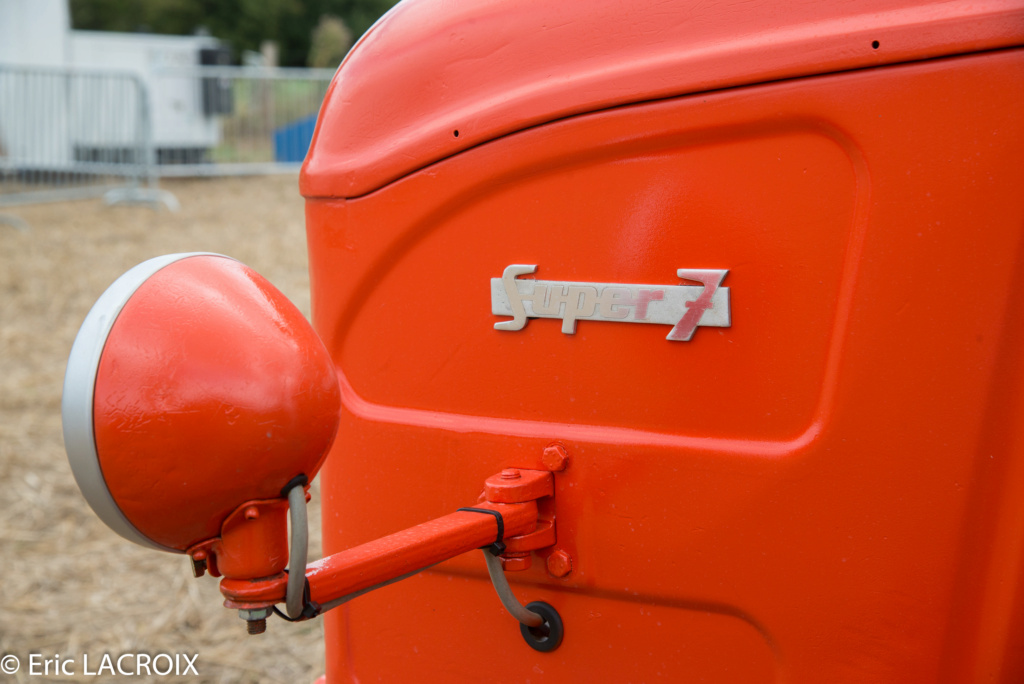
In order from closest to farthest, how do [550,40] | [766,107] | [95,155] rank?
[766,107] < [550,40] < [95,155]

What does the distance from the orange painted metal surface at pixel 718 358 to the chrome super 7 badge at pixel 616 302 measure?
0.05ft

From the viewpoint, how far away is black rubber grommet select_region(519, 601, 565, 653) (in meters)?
1.16

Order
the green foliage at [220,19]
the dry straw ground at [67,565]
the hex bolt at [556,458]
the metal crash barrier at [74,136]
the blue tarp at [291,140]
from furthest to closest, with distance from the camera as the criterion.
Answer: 1. the green foliage at [220,19]
2. the blue tarp at [291,140]
3. the metal crash barrier at [74,136]
4. the dry straw ground at [67,565]
5. the hex bolt at [556,458]

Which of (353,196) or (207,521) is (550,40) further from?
(207,521)

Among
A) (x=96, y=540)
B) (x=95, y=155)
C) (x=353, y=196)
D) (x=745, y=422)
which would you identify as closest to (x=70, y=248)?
(x=95, y=155)

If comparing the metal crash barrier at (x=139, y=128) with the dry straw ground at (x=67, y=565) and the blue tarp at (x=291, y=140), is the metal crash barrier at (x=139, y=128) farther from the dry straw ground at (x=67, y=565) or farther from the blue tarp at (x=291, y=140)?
the dry straw ground at (x=67, y=565)

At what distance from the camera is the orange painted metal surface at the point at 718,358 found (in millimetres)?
912

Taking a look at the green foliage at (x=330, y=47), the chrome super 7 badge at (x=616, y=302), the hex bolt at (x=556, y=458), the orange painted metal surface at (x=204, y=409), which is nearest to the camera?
the orange painted metal surface at (x=204, y=409)

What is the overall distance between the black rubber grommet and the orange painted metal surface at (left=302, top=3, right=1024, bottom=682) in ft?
0.04

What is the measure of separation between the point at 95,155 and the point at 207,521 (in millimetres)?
9927

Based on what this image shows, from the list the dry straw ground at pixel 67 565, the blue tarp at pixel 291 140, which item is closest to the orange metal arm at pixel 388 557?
the dry straw ground at pixel 67 565

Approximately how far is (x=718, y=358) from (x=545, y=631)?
0.42 m

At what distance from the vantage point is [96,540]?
315 centimetres

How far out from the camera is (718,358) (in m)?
1.02
